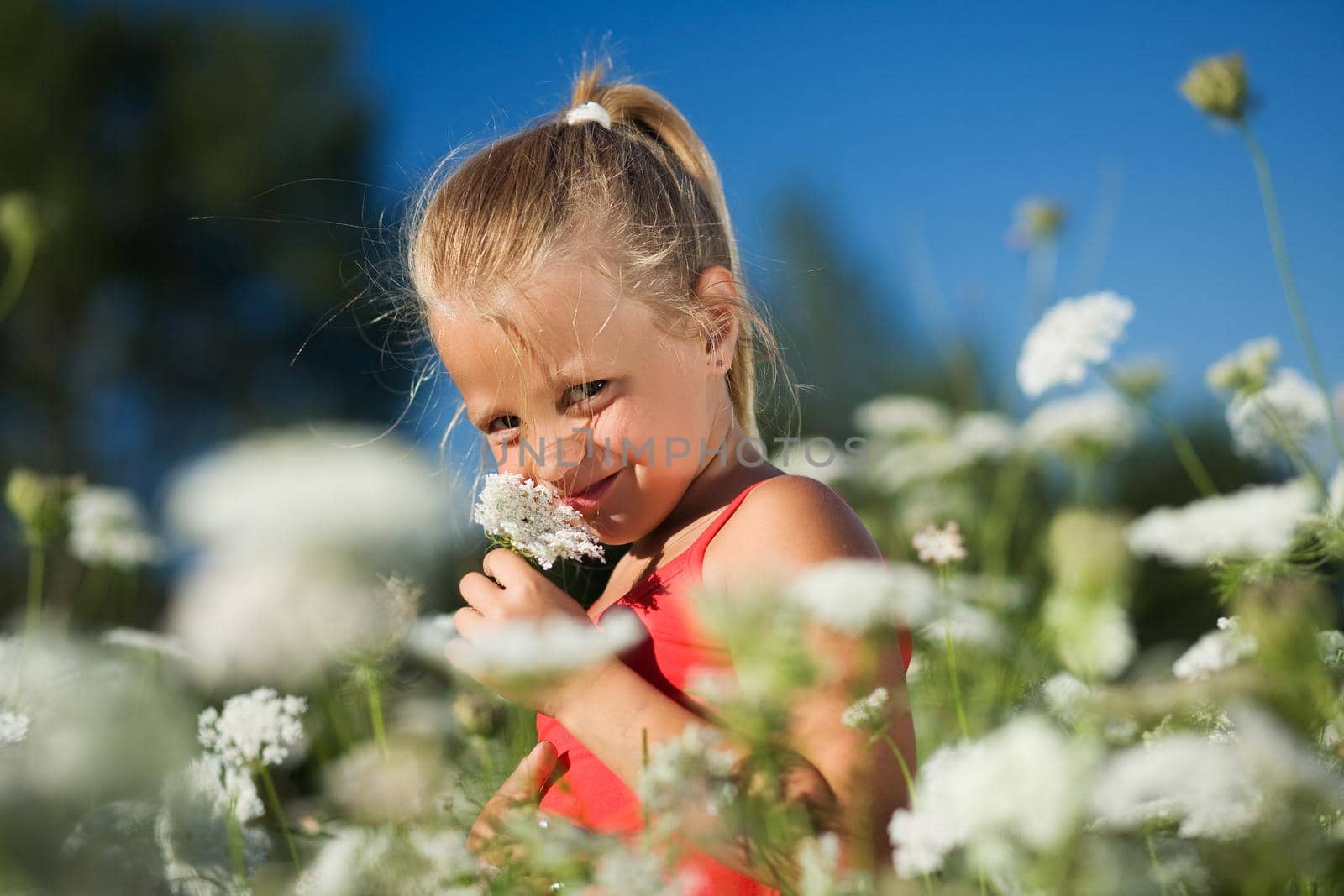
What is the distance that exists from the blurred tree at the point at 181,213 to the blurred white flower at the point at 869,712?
3.34 meters

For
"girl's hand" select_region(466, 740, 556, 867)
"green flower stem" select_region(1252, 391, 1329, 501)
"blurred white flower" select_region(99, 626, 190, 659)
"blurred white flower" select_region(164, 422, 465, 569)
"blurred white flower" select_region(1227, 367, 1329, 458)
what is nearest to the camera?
"girl's hand" select_region(466, 740, 556, 867)

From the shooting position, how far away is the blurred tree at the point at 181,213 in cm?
395

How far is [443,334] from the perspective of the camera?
112 centimetres

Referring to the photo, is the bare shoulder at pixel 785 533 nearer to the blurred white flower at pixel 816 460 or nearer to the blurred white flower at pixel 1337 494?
the blurred white flower at pixel 1337 494

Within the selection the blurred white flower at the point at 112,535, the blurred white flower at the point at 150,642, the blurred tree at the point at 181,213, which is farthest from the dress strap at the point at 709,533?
the blurred tree at the point at 181,213

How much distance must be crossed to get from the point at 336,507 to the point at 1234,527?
168cm

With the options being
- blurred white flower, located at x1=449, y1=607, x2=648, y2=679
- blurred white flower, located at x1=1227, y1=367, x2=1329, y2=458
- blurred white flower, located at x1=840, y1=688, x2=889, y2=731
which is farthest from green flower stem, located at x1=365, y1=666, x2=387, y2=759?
blurred white flower, located at x1=1227, y1=367, x2=1329, y2=458

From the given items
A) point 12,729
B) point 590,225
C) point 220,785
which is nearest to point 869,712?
point 590,225

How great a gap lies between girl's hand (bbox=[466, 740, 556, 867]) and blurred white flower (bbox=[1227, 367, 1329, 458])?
33.8 inches

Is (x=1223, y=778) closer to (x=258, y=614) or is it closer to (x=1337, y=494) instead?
(x=1337, y=494)

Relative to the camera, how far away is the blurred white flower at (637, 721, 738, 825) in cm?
63

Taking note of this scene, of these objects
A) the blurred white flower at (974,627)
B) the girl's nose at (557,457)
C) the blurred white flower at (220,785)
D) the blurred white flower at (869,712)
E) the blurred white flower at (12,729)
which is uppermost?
the girl's nose at (557,457)

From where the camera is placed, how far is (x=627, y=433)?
40.1 inches

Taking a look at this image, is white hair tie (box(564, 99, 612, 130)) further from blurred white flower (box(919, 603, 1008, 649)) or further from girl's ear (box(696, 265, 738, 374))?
blurred white flower (box(919, 603, 1008, 649))
